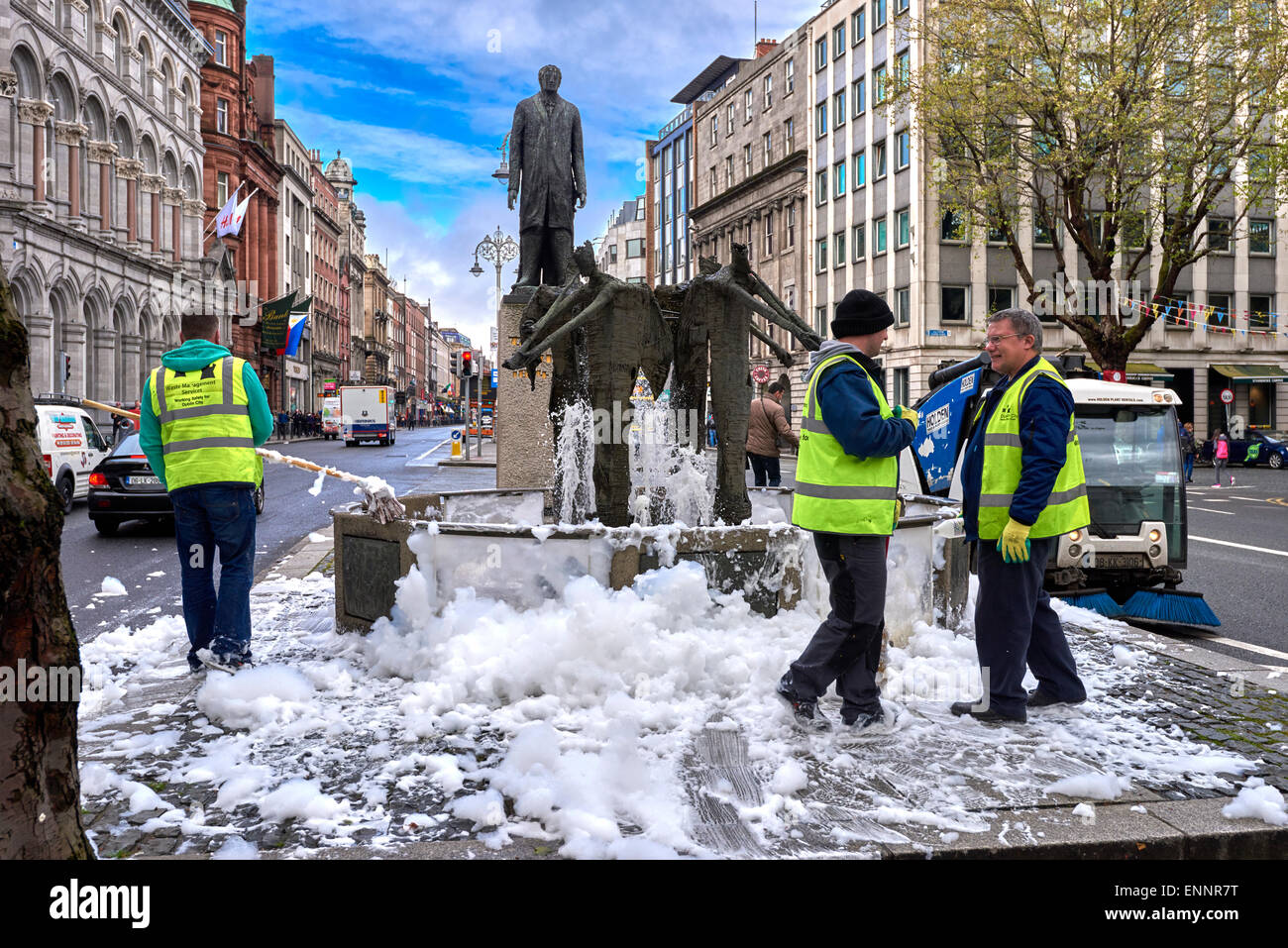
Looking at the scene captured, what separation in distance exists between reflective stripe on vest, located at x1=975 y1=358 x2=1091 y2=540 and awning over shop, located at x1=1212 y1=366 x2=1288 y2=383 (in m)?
43.5

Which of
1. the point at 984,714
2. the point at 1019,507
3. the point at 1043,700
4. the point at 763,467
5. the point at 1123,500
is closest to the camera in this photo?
the point at 1019,507

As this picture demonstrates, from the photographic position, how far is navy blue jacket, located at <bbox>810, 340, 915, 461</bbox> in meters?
4.21

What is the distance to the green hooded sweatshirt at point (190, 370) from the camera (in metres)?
5.48

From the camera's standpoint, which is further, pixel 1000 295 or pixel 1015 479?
pixel 1000 295

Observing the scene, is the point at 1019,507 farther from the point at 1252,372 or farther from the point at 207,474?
the point at 1252,372

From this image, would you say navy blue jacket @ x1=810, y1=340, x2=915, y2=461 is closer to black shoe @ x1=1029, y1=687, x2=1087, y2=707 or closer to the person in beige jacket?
black shoe @ x1=1029, y1=687, x2=1087, y2=707

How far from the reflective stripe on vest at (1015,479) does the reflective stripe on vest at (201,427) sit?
3883mm

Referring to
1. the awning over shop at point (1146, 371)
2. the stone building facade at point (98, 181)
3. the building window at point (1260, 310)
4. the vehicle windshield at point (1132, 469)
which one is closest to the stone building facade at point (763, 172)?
the awning over shop at point (1146, 371)

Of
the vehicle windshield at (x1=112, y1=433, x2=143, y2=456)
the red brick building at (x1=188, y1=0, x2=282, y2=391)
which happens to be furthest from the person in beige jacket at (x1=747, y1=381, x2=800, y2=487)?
the red brick building at (x1=188, y1=0, x2=282, y2=391)

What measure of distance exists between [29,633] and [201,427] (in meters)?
3.34

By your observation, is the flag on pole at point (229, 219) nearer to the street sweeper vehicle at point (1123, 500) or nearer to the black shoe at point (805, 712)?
the street sweeper vehicle at point (1123, 500)

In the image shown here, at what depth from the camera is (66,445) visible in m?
16.1

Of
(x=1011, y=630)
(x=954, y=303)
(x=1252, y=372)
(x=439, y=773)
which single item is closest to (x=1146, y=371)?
(x=1252, y=372)
